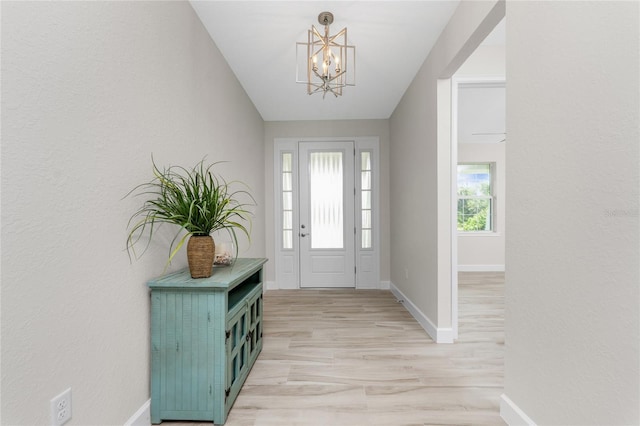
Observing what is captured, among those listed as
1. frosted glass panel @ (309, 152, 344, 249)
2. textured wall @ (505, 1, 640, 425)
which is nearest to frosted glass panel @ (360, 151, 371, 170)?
frosted glass panel @ (309, 152, 344, 249)

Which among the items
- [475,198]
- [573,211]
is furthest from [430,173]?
[475,198]

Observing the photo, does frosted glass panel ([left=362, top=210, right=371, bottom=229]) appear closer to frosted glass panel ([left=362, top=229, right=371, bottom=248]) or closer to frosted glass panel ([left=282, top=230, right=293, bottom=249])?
frosted glass panel ([left=362, top=229, right=371, bottom=248])

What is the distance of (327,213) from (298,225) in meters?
0.47

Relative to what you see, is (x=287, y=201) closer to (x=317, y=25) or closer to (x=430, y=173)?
(x=430, y=173)

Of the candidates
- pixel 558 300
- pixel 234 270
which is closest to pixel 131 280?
pixel 234 270

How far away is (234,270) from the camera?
1.93 m

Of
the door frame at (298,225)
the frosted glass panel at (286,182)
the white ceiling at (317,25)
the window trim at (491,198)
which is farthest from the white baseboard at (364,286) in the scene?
the white ceiling at (317,25)

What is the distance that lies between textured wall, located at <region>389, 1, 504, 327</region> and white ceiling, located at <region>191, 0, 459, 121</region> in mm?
176

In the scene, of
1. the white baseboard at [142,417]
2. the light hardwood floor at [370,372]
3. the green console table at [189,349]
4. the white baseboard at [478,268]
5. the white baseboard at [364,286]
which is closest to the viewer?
the white baseboard at [142,417]

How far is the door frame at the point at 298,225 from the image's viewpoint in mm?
4633

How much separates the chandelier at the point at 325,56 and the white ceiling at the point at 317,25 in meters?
0.07

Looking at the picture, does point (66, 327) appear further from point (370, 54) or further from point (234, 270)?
point (370, 54)

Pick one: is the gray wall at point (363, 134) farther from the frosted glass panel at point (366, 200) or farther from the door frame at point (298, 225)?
the frosted glass panel at point (366, 200)

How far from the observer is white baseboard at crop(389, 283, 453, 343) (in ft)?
8.70
